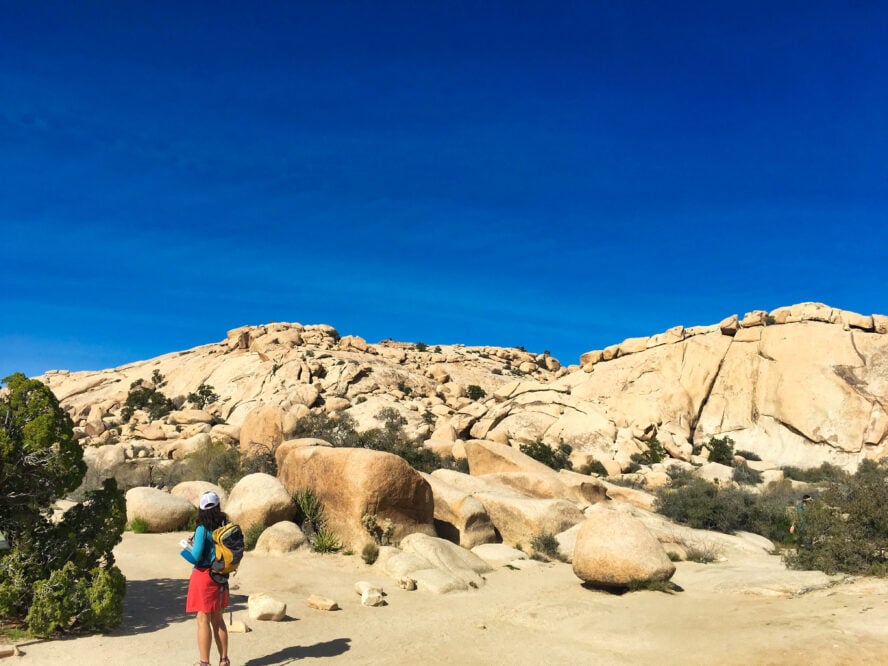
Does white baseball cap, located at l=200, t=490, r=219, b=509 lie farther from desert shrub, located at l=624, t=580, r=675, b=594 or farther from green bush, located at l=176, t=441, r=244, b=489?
green bush, located at l=176, t=441, r=244, b=489

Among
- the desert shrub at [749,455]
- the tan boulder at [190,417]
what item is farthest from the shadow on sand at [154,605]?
the tan boulder at [190,417]

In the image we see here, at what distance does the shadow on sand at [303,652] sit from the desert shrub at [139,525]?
8607 mm

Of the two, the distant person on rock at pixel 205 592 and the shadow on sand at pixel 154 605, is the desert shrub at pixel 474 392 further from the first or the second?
the distant person on rock at pixel 205 592

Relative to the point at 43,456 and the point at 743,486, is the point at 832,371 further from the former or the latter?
the point at 43,456

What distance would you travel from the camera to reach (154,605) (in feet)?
33.1

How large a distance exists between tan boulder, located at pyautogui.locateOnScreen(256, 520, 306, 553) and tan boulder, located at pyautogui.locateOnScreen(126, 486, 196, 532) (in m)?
2.81

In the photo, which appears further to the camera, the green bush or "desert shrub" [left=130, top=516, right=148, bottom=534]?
the green bush

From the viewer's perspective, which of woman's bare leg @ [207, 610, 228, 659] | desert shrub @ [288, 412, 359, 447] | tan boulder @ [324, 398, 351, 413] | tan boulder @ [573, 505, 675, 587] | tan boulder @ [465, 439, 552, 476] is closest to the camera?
woman's bare leg @ [207, 610, 228, 659]

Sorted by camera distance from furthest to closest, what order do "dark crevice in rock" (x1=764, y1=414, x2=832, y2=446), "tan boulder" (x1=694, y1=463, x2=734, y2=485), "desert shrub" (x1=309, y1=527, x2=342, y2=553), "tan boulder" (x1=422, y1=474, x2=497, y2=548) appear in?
"dark crevice in rock" (x1=764, y1=414, x2=832, y2=446) < "tan boulder" (x1=694, y1=463, x2=734, y2=485) < "tan boulder" (x1=422, y1=474, x2=497, y2=548) < "desert shrub" (x1=309, y1=527, x2=342, y2=553)

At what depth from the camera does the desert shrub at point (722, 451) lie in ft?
104

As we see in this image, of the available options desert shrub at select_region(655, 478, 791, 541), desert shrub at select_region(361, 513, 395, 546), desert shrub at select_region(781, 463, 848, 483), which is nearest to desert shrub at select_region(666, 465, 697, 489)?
desert shrub at select_region(655, 478, 791, 541)

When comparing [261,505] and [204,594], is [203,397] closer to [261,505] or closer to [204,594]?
[261,505]

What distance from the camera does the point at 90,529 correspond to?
890cm

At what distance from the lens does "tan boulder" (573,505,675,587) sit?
1182 centimetres
